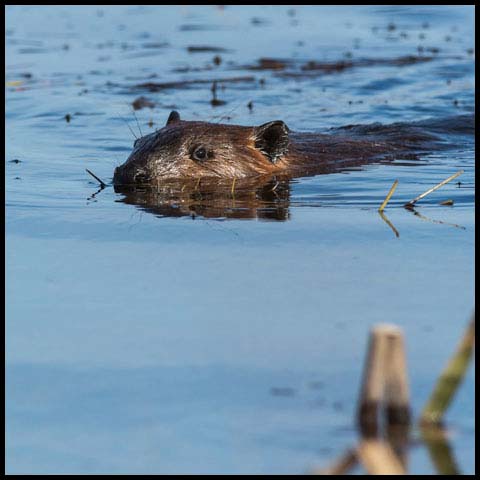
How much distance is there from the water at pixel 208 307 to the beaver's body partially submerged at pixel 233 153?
0.95 feet

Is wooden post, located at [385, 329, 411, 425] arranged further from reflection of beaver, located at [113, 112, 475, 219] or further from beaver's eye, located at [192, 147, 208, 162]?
beaver's eye, located at [192, 147, 208, 162]

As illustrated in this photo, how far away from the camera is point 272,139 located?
888 centimetres

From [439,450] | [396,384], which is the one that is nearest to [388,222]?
[439,450]

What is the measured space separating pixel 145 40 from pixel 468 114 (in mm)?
6176

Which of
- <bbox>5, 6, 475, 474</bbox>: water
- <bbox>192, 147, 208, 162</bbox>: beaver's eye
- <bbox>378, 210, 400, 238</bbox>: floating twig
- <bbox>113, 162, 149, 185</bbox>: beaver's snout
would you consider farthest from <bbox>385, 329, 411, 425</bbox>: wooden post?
<bbox>192, 147, 208, 162</bbox>: beaver's eye

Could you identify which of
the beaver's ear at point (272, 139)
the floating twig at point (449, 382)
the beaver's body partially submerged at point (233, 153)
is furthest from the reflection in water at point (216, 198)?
the floating twig at point (449, 382)

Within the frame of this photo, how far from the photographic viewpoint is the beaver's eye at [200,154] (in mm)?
8672

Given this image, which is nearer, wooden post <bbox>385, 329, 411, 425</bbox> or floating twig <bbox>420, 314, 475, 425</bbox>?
wooden post <bbox>385, 329, 411, 425</bbox>

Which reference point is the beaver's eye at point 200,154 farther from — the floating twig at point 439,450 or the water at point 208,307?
the floating twig at point 439,450

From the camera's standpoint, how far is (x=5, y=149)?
10.1m

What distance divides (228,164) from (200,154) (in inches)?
9.1

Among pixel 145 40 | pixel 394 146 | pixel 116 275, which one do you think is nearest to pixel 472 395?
pixel 116 275

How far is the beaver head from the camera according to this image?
848 cm

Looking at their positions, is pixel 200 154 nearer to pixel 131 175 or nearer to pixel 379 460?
pixel 131 175
